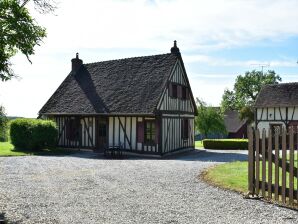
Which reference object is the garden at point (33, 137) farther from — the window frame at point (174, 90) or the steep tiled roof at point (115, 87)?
the window frame at point (174, 90)

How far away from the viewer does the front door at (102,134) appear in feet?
75.6

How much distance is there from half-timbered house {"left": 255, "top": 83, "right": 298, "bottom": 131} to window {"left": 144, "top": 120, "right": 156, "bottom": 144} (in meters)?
14.6

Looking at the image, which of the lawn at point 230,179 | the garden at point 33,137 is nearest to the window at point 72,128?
the garden at point 33,137

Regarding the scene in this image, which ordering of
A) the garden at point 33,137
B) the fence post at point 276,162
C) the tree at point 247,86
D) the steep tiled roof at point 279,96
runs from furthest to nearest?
the tree at point 247,86, the steep tiled roof at point 279,96, the garden at point 33,137, the fence post at point 276,162

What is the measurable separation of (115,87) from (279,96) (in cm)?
1797

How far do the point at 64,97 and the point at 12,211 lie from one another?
18.9m

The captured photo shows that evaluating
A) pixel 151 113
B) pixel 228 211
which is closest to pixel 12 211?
pixel 228 211

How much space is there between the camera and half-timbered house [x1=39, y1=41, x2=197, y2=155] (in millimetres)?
21547

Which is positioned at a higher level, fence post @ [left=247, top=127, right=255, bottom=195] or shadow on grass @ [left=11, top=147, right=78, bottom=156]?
fence post @ [left=247, top=127, right=255, bottom=195]

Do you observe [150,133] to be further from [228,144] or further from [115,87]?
[228,144]

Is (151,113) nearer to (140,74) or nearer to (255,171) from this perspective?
(140,74)

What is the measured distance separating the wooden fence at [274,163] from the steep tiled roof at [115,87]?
1254cm

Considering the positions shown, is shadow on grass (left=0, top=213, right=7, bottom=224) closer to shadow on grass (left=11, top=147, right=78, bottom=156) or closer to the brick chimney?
shadow on grass (left=11, top=147, right=78, bottom=156)

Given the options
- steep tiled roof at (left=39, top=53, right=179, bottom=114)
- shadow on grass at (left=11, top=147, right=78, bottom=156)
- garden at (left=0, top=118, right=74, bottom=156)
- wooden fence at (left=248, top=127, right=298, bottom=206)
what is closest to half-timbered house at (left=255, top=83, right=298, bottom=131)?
steep tiled roof at (left=39, top=53, right=179, bottom=114)
